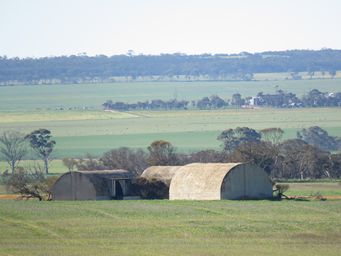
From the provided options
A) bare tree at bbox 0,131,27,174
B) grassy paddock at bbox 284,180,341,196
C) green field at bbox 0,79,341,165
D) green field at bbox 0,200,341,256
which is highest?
green field at bbox 0,200,341,256

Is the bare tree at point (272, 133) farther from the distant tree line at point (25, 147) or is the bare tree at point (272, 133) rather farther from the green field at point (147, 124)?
the distant tree line at point (25, 147)

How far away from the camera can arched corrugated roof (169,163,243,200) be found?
187 feet


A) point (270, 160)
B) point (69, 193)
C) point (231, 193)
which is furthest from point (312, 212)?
point (270, 160)

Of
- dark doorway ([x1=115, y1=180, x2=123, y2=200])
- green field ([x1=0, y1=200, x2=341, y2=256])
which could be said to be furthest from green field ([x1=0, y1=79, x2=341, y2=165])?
green field ([x1=0, y1=200, x2=341, y2=256])

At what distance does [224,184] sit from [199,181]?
1.67 metres

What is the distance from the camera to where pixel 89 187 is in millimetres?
59312

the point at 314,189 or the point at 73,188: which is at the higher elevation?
the point at 73,188

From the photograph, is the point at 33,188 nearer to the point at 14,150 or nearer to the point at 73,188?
the point at 73,188

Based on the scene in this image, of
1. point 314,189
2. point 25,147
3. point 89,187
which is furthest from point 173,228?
point 25,147

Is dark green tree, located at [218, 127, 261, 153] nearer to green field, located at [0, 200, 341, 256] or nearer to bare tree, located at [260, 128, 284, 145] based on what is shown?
bare tree, located at [260, 128, 284, 145]

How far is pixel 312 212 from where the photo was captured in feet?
156

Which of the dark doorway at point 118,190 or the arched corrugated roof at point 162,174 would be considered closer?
the dark doorway at point 118,190

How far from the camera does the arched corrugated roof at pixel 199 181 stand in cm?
5694

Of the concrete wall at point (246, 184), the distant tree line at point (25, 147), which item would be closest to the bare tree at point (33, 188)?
the concrete wall at point (246, 184)
